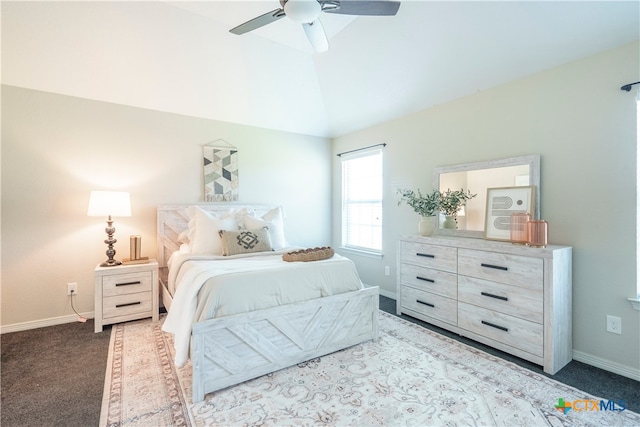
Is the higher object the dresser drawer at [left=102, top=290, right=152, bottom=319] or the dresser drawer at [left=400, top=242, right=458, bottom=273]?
the dresser drawer at [left=400, top=242, right=458, bottom=273]

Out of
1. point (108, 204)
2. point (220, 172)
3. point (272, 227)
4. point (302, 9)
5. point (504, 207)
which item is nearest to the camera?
point (302, 9)

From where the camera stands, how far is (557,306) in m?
2.12

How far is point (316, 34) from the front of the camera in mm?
2193

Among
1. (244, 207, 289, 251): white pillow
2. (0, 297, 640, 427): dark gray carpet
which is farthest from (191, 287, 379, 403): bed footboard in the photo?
(244, 207, 289, 251): white pillow

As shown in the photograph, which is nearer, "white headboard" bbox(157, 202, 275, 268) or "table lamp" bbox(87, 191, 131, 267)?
"table lamp" bbox(87, 191, 131, 267)

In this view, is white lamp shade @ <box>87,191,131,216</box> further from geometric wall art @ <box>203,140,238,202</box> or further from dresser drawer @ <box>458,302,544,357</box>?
dresser drawer @ <box>458,302,544,357</box>

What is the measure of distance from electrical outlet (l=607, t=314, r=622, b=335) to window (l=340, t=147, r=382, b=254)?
7.60ft

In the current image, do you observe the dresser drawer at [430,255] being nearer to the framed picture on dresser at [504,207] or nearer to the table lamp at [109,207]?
the framed picture on dresser at [504,207]

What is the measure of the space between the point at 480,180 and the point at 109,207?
144 inches

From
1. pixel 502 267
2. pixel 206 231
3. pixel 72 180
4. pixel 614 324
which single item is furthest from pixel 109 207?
pixel 614 324

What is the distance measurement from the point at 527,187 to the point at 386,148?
178cm

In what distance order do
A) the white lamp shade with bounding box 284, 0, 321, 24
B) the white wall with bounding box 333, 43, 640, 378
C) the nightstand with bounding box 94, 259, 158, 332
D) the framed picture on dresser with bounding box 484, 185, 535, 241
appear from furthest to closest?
the nightstand with bounding box 94, 259, 158, 332 → the framed picture on dresser with bounding box 484, 185, 535, 241 → the white wall with bounding box 333, 43, 640, 378 → the white lamp shade with bounding box 284, 0, 321, 24

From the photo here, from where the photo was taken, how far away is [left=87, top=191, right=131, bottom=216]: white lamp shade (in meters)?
2.84

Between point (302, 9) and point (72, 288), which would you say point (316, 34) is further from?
point (72, 288)
